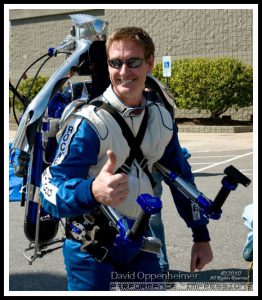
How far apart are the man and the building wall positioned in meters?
21.3

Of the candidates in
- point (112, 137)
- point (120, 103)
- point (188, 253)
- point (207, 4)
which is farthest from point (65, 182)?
point (188, 253)

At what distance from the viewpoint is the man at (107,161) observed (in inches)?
93.7

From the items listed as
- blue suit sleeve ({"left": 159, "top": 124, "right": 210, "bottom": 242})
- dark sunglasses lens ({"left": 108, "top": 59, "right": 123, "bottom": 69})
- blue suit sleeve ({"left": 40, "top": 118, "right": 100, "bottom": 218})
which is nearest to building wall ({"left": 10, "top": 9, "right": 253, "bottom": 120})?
blue suit sleeve ({"left": 159, "top": 124, "right": 210, "bottom": 242})

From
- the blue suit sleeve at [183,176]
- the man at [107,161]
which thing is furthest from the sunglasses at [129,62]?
the blue suit sleeve at [183,176]

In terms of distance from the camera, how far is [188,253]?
537 centimetres

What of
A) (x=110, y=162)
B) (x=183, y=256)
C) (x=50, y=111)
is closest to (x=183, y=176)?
(x=110, y=162)

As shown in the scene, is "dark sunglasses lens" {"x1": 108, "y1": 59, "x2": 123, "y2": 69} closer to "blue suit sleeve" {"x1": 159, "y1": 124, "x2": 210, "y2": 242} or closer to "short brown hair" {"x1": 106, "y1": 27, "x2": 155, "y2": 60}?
"short brown hair" {"x1": 106, "y1": 27, "x2": 155, "y2": 60}

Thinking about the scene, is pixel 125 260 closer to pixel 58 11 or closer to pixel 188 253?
pixel 188 253

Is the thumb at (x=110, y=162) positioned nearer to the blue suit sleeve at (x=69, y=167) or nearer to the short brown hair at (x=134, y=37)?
the blue suit sleeve at (x=69, y=167)

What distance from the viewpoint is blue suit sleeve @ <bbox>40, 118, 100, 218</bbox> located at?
2264mm

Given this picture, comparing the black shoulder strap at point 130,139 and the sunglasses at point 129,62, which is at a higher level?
the sunglasses at point 129,62

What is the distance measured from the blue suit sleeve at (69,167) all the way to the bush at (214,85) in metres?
19.0

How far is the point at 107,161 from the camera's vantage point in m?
2.33

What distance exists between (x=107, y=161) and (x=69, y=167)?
0.59ft
